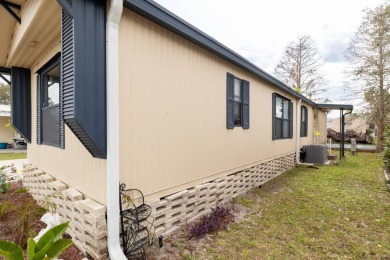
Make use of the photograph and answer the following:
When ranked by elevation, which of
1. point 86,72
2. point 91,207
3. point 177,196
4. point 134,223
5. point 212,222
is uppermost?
point 86,72

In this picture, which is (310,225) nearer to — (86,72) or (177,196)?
(177,196)

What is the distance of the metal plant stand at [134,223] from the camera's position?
2.65 metres

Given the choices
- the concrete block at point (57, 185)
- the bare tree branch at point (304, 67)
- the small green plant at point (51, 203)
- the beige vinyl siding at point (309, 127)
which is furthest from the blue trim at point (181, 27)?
the bare tree branch at point (304, 67)

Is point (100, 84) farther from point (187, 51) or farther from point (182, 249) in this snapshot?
point (182, 249)

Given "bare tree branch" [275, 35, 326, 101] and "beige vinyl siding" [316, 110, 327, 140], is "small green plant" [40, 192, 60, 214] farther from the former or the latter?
"bare tree branch" [275, 35, 326, 101]

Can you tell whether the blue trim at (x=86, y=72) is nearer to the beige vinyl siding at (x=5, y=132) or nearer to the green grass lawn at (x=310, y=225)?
the green grass lawn at (x=310, y=225)

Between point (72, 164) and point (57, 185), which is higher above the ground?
point (72, 164)

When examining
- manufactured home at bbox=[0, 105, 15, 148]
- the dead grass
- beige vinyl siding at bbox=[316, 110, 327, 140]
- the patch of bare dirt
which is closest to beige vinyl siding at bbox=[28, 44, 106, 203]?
the patch of bare dirt

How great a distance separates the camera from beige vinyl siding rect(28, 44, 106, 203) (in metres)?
2.73

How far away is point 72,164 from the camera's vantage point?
10.9ft

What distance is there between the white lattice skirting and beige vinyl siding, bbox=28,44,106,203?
0.38ft

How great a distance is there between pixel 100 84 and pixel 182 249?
2.28 metres

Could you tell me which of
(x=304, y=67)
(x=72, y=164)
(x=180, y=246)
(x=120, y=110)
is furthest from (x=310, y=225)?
(x=304, y=67)

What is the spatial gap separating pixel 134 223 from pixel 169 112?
1.57m
